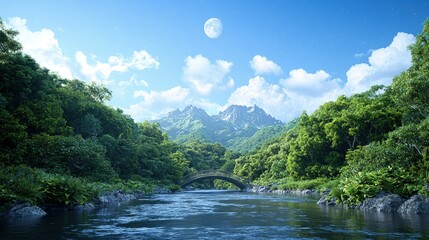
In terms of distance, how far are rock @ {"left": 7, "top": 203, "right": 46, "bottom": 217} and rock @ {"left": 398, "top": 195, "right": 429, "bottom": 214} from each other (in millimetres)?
19858

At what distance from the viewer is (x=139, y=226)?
49.7ft

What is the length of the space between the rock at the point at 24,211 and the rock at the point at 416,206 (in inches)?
782

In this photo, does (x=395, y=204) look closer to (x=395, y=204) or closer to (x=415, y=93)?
(x=395, y=204)

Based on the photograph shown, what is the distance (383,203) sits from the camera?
1994 cm

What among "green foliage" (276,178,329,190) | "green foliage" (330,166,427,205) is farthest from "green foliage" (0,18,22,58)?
"green foliage" (276,178,329,190)

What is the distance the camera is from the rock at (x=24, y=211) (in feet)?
57.0

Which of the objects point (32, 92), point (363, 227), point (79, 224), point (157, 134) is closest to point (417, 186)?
point (363, 227)

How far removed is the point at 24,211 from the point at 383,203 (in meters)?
19.9

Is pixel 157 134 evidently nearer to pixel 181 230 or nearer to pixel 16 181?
pixel 16 181

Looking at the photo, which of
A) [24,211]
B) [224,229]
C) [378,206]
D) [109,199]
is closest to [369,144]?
[378,206]

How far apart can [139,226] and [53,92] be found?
33125 mm

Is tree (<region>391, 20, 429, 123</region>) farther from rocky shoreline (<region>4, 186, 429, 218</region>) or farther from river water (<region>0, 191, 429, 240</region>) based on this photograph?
river water (<region>0, 191, 429, 240</region>)

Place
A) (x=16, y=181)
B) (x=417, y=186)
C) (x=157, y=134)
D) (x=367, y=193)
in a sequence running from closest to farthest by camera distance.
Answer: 1. (x=16, y=181)
2. (x=417, y=186)
3. (x=367, y=193)
4. (x=157, y=134)

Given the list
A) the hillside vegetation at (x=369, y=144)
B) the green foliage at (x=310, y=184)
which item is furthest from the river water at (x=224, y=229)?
the green foliage at (x=310, y=184)
